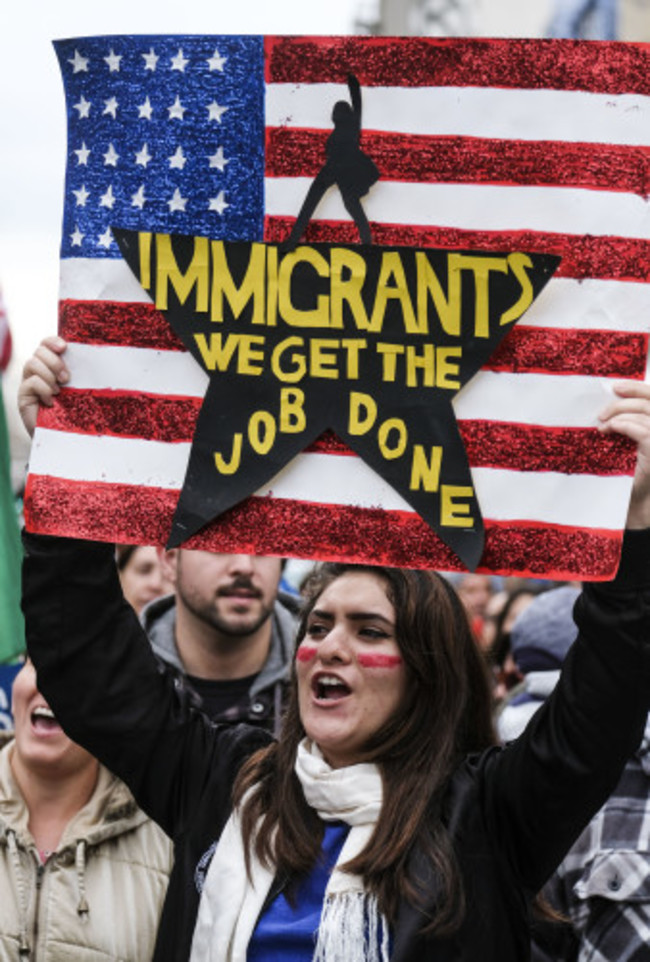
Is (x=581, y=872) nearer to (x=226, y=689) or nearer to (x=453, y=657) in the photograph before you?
(x=453, y=657)

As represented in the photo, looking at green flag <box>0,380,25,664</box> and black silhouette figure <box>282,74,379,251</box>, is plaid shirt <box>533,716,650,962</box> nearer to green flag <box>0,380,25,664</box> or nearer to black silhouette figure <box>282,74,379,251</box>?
green flag <box>0,380,25,664</box>

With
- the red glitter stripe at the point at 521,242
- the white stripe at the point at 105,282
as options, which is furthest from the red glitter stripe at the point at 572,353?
the white stripe at the point at 105,282

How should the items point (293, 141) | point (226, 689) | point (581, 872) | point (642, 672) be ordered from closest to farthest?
point (642, 672) → point (293, 141) → point (581, 872) → point (226, 689)

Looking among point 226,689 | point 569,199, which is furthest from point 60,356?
point 226,689

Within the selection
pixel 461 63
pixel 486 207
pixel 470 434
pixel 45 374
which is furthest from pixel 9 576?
pixel 461 63

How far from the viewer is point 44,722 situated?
3896 millimetres

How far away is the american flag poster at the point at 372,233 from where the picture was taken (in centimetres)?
300

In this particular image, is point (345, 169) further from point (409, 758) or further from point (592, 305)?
point (409, 758)

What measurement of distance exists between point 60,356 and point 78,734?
733 mm

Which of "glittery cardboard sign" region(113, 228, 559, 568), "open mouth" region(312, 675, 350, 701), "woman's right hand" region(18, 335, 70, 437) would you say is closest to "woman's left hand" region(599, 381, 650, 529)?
"glittery cardboard sign" region(113, 228, 559, 568)

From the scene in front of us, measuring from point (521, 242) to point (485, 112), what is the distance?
0.25m

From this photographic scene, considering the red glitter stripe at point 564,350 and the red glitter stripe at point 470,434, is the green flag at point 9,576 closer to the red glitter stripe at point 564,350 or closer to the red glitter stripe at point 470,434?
the red glitter stripe at point 470,434

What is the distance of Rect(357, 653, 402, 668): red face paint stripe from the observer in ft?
10.7

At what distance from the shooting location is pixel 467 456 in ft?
9.87
